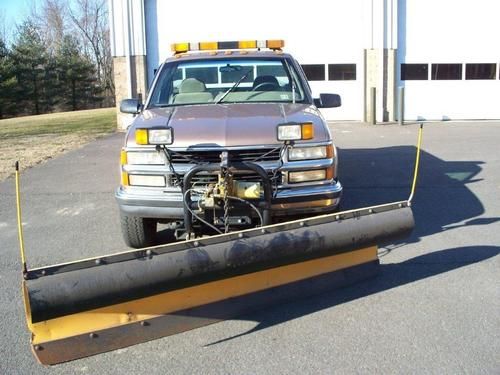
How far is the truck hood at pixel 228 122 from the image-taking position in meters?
4.54

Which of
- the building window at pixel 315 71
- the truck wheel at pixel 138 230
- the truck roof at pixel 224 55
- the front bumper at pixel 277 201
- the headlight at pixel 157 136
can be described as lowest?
the truck wheel at pixel 138 230

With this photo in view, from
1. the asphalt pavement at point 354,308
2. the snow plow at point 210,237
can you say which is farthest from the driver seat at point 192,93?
the asphalt pavement at point 354,308

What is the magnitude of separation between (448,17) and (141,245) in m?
15.3

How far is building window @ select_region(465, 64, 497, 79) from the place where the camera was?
59.2ft

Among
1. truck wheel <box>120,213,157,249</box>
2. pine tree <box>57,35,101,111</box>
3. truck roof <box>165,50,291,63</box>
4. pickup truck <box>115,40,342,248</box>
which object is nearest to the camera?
pickup truck <box>115,40,342,248</box>

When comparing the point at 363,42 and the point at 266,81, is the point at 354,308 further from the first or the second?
the point at 363,42

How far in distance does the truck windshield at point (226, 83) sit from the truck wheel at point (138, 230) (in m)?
1.27

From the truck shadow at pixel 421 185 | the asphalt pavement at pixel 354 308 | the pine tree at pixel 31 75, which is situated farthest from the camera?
the pine tree at pixel 31 75

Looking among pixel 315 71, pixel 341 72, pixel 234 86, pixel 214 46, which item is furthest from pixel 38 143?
pixel 234 86

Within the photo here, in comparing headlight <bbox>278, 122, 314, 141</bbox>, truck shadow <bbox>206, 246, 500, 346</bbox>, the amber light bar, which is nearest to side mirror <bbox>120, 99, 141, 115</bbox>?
the amber light bar

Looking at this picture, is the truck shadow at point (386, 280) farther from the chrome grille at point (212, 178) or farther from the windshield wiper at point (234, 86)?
the windshield wiper at point (234, 86)

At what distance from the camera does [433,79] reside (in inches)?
710

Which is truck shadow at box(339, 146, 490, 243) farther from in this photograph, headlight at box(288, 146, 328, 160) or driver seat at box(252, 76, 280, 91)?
driver seat at box(252, 76, 280, 91)

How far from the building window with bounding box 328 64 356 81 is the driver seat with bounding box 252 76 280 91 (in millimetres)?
12494
